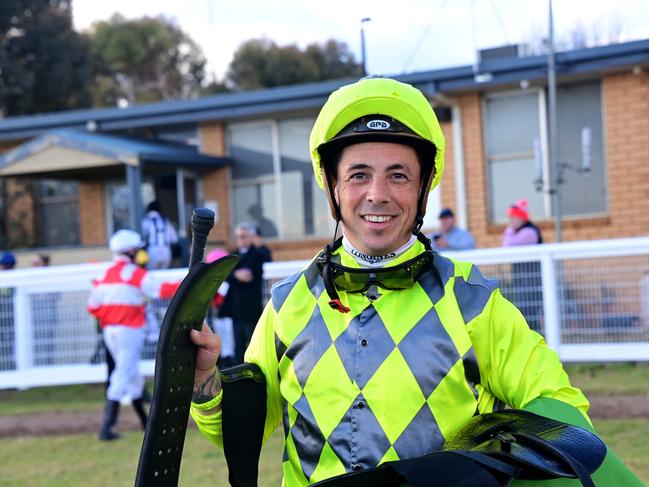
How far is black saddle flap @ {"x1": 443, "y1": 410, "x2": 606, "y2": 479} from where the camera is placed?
6.34ft

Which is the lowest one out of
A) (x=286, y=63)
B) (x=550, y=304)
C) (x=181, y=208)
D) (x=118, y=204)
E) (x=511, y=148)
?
(x=550, y=304)

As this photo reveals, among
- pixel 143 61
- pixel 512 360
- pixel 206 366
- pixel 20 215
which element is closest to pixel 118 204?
pixel 20 215

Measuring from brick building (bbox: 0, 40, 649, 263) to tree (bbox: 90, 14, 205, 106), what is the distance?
21.9 m

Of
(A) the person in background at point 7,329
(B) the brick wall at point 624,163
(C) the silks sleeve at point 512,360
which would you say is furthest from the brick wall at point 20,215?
→ (C) the silks sleeve at point 512,360

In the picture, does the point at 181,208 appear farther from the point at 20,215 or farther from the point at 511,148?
the point at 511,148

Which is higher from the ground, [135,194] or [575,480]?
[135,194]

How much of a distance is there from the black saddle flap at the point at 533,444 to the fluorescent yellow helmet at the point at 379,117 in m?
0.74

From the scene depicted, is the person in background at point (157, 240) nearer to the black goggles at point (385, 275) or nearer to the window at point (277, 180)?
the window at point (277, 180)

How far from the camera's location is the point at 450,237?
9.97 m

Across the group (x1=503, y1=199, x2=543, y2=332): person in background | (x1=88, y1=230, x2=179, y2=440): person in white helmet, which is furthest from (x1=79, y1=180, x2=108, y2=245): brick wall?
(x1=503, y1=199, x2=543, y2=332): person in background

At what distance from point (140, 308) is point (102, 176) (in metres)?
7.89

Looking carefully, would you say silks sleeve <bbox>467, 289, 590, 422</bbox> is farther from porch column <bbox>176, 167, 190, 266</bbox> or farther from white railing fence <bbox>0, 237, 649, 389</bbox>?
porch column <bbox>176, 167, 190, 266</bbox>

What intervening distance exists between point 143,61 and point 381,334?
39.0m

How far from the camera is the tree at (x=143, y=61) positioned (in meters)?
38.2
